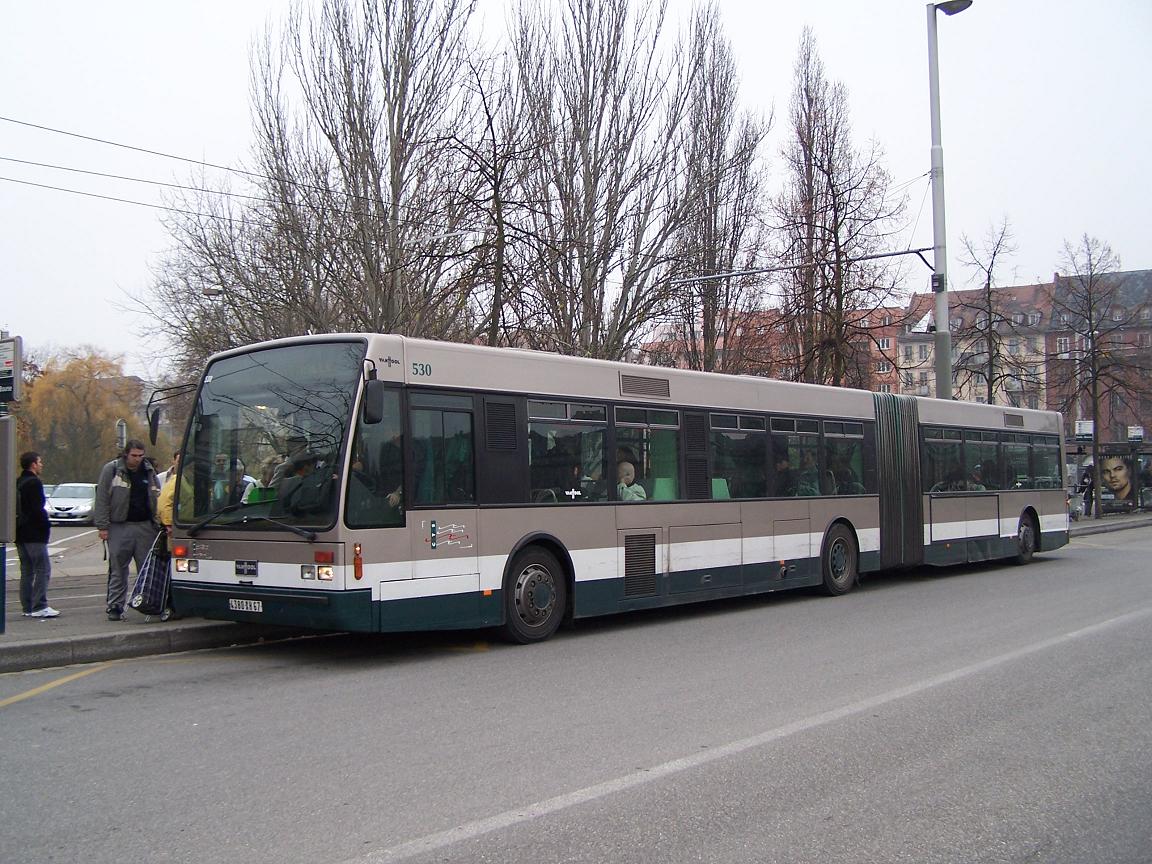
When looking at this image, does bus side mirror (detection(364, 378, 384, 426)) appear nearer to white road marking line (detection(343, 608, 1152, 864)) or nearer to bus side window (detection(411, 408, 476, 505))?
bus side window (detection(411, 408, 476, 505))

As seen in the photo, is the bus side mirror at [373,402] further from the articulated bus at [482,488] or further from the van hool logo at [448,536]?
the van hool logo at [448,536]

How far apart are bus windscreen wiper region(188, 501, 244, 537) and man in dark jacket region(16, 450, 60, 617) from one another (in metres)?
1.76

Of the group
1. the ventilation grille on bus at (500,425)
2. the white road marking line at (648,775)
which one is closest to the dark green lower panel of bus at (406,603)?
the ventilation grille on bus at (500,425)

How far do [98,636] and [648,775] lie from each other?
231 inches

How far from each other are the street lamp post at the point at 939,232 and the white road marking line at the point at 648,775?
44.4 ft

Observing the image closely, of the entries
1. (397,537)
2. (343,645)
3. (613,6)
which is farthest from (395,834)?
(613,6)

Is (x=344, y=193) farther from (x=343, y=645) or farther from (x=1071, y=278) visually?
(x=1071, y=278)

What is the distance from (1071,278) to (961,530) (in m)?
24.5

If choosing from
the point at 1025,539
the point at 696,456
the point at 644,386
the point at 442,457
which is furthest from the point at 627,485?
the point at 1025,539

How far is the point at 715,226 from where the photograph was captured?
2859 cm

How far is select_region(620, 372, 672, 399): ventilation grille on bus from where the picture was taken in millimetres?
11852

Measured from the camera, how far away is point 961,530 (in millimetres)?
18172

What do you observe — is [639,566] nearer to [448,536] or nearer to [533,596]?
[533,596]

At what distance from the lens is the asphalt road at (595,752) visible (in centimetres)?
469
